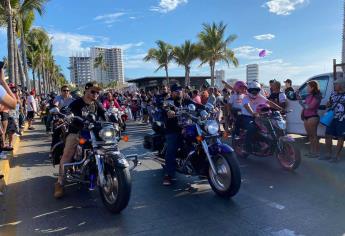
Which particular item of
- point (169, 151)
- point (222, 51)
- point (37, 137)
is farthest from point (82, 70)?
point (169, 151)

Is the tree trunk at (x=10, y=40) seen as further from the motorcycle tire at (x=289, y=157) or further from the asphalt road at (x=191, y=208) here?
the motorcycle tire at (x=289, y=157)

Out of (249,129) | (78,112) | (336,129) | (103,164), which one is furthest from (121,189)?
(336,129)

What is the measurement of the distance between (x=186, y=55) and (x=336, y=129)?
1549 inches

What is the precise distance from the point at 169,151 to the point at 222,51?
1364 inches

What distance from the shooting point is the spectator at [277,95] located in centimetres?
955

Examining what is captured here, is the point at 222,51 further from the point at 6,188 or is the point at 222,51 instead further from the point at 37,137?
the point at 6,188

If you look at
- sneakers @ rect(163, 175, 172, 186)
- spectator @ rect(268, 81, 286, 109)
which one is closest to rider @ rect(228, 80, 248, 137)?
spectator @ rect(268, 81, 286, 109)

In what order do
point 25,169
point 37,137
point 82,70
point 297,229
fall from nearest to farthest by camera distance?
point 297,229
point 25,169
point 37,137
point 82,70

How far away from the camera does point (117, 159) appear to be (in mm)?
4535

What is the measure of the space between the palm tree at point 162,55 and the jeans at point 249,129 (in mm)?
40990

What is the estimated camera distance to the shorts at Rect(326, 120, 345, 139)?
7.20 metres

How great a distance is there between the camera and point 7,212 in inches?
194

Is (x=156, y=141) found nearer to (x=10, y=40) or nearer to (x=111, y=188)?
(x=111, y=188)

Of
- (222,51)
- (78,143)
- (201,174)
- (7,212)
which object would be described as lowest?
(7,212)
